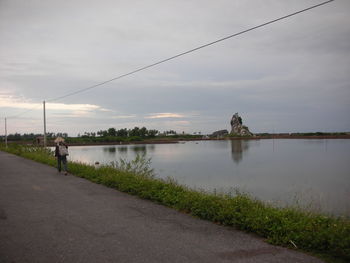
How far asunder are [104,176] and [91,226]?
629cm

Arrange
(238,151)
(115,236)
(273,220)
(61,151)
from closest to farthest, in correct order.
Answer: (115,236), (273,220), (61,151), (238,151)

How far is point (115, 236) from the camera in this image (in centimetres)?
554

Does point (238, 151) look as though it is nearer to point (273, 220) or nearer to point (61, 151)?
point (61, 151)

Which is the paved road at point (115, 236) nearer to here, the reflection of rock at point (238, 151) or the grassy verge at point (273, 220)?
the grassy verge at point (273, 220)

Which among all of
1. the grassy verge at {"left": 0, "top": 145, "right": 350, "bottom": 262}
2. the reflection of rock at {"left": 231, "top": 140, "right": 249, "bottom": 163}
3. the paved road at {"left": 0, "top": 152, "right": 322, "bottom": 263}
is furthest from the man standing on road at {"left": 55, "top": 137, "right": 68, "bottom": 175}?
the reflection of rock at {"left": 231, "top": 140, "right": 249, "bottom": 163}

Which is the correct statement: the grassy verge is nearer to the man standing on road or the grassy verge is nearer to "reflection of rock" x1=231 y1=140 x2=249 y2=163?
the man standing on road

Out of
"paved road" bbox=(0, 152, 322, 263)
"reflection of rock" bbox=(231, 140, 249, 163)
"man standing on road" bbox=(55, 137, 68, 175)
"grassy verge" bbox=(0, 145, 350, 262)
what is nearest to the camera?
"paved road" bbox=(0, 152, 322, 263)

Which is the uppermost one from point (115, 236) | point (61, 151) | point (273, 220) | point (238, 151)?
point (61, 151)

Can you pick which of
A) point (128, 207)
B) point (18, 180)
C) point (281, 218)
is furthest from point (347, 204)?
point (18, 180)

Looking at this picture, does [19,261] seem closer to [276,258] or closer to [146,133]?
[276,258]

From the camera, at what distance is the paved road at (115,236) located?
462cm

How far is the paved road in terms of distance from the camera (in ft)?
15.2

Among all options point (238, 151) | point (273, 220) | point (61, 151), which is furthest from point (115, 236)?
point (238, 151)

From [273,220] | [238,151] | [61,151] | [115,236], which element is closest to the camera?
[115,236]
